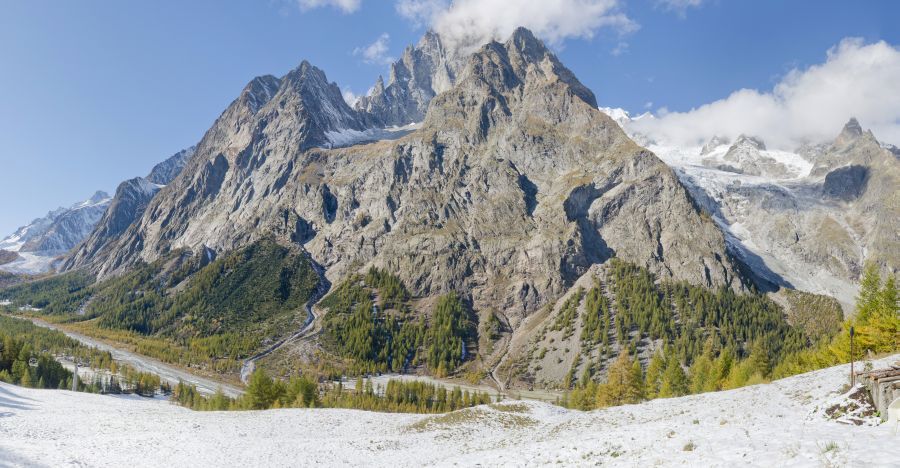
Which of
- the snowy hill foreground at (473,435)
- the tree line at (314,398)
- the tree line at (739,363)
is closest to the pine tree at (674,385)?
the tree line at (739,363)

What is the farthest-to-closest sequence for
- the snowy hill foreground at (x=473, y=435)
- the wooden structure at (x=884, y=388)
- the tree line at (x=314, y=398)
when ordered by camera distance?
1. the tree line at (x=314, y=398)
2. the wooden structure at (x=884, y=388)
3. the snowy hill foreground at (x=473, y=435)

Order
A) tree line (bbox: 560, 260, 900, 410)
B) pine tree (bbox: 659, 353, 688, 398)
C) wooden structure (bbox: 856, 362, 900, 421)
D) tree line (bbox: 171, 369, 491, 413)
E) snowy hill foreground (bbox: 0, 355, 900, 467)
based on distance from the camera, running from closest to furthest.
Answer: snowy hill foreground (bbox: 0, 355, 900, 467) → wooden structure (bbox: 856, 362, 900, 421) → tree line (bbox: 560, 260, 900, 410) → pine tree (bbox: 659, 353, 688, 398) → tree line (bbox: 171, 369, 491, 413)

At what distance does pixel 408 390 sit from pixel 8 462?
364 ft

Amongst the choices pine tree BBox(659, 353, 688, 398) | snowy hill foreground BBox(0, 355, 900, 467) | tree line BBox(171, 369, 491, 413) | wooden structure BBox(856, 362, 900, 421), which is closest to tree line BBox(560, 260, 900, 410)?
pine tree BBox(659, 353, 688, 398)

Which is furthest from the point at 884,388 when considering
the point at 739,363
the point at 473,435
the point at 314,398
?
the point at 739,363

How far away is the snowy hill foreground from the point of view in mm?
21500

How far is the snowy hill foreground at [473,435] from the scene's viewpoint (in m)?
21.5

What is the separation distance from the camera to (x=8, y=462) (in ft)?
92.8

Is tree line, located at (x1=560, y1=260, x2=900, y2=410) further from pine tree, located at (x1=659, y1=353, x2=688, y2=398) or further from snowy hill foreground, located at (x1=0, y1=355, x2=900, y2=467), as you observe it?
snowy hill foreground, located at (x1=0, y1=355, x2=900, y2=467)

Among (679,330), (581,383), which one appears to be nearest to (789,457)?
(581,383)

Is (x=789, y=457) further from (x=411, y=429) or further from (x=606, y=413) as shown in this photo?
(x=411, y=429)

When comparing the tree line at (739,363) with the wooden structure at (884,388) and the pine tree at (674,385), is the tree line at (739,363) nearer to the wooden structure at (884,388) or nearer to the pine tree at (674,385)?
the pine tree at (674,385)

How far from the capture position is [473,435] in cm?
5219

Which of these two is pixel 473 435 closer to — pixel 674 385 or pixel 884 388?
pixel 884 388
